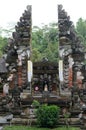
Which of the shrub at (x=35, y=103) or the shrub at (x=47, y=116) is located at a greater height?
the shrub at (x=35, y=103)

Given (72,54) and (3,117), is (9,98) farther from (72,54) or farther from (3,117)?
(72,54)

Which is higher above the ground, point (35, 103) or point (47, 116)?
point (35, 103)

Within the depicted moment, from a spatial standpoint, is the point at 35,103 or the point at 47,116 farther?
the point at 35,103

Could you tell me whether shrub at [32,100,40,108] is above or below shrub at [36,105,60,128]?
above

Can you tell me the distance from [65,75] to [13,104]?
287 centimetres

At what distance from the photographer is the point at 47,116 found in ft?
53.7

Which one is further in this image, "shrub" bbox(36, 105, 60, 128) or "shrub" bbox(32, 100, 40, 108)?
"shrub" bbox(32, 100, 40, 108)

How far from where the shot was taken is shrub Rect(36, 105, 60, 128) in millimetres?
16391

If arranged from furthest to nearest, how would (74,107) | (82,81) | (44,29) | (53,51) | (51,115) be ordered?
1. (44,29)
2. (53,51)
3. (82,81)
4. (74,107)
5. (51,115)

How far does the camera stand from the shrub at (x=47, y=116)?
645 inches

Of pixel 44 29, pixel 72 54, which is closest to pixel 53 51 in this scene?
pixel 44 29

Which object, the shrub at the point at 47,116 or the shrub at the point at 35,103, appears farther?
the shrub at the point at 35,103

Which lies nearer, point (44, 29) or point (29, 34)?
point (29, 34)

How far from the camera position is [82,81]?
1975 centimetres
